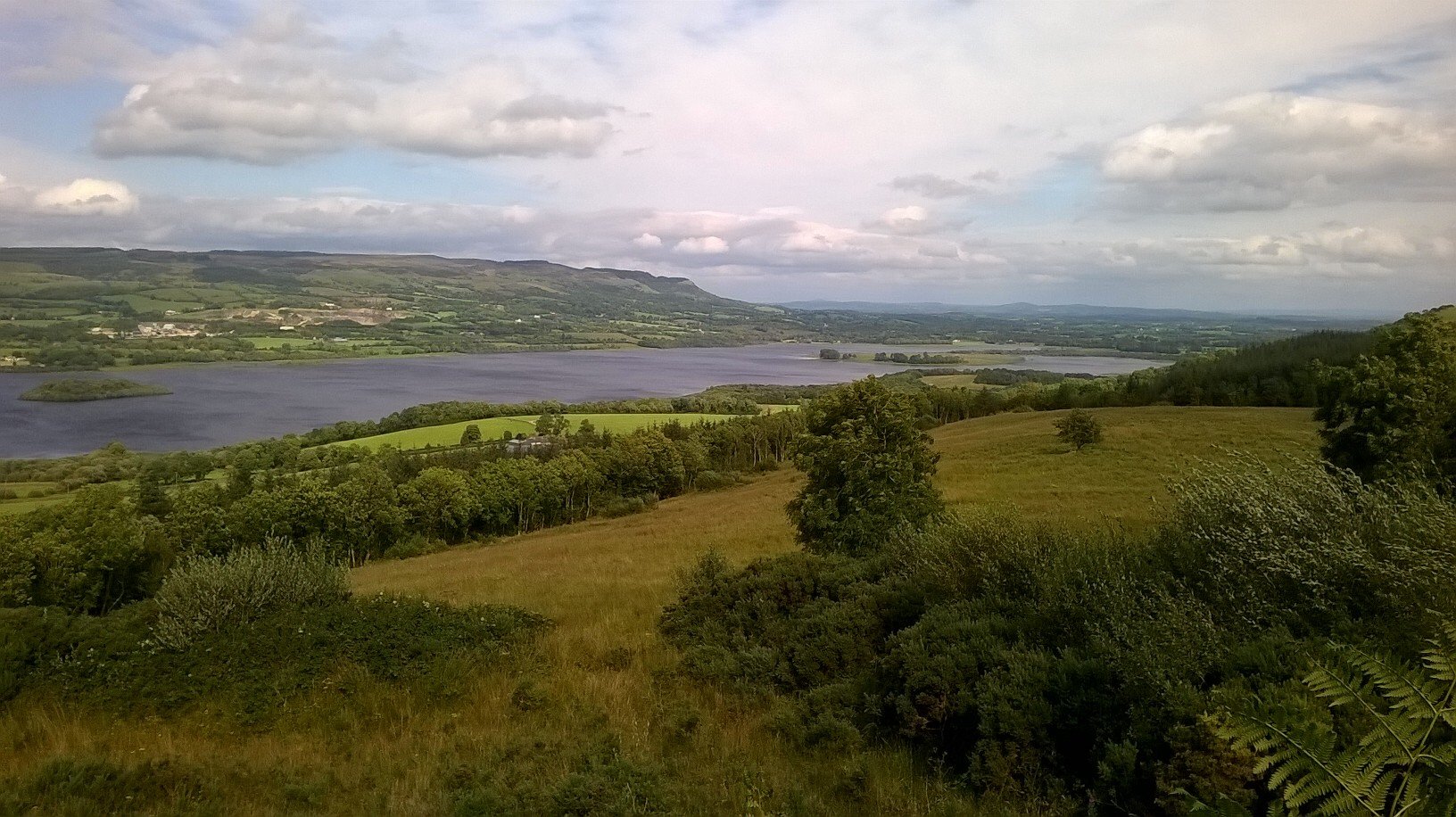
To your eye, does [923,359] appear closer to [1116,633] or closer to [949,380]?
[949,380]

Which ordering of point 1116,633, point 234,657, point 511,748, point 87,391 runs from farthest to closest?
point 87,391
point 234,657
point 511,748
point 1116,633

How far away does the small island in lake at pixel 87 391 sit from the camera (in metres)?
119

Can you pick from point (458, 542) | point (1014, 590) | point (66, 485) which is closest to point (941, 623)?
point (1014, 590)

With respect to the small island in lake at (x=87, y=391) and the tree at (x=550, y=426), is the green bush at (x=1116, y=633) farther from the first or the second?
the small island in lake at (x=87, y=391)

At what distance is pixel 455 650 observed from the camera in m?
8.84

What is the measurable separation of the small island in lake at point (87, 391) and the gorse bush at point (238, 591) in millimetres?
148582

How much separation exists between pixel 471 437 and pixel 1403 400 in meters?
80.8

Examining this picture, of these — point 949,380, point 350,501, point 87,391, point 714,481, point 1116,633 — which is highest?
point 1116,633

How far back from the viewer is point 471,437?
8294 cm

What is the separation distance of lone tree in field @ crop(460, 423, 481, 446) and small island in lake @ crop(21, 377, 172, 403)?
264 ft

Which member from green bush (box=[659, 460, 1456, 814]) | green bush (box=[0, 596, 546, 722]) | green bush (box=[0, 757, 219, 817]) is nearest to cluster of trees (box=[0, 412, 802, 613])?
green bush (box=[0, 596, 546, 722])

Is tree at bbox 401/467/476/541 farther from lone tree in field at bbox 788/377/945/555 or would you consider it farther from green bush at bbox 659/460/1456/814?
green bush at bbox 659/460/1456/814

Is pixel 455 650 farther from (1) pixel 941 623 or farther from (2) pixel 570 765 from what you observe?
(1) pixel 941 623

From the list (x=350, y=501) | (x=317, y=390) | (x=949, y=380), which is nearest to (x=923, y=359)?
(x=949, y=380)
